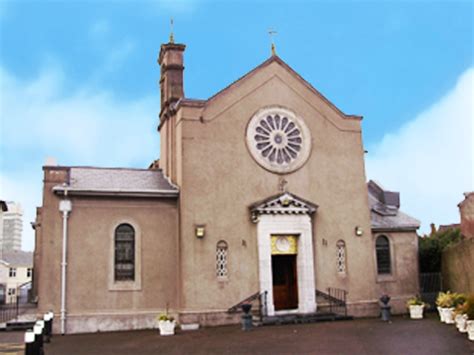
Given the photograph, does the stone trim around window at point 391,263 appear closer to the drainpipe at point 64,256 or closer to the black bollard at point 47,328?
the drainpipe at point 64,256

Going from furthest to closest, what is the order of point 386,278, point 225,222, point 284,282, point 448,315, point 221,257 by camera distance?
point 386,278 → point 284,282 → point 225,222 → point 221,257 → point 448,315

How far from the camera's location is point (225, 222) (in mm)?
21359

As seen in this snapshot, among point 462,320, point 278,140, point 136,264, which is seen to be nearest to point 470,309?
point 462,320

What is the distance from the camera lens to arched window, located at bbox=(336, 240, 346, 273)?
75.0ft

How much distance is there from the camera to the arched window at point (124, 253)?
2069 cm

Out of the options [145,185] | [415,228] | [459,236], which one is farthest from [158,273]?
[459,236]

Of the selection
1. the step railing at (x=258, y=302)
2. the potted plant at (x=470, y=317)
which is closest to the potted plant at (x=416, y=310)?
the step railing at (x=258, y=302)

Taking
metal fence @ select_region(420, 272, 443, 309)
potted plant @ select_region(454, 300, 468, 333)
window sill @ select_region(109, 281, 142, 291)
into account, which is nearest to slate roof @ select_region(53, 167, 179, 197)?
window sill @ select_region(109, 281, 142, 291)

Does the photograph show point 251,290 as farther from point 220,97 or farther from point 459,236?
point 459,236

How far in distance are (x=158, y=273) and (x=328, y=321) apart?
21.9ft

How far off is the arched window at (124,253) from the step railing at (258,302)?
3992 mm

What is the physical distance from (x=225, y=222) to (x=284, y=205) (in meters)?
2.44

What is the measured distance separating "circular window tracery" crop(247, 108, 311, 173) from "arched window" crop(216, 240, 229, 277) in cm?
372

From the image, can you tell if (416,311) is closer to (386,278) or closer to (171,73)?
(386,278)
